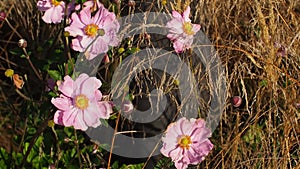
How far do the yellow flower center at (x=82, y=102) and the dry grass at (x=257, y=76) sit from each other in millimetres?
436

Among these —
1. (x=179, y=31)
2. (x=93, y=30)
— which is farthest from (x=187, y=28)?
(x=93, y=30)

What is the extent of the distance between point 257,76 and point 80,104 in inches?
24.1

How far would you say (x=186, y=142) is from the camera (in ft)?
4.74

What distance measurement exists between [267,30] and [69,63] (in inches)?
25.0

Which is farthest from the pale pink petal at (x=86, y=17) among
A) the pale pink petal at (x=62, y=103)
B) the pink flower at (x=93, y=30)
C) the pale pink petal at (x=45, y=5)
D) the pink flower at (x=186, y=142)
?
the pink flower at (x=186, y=142)

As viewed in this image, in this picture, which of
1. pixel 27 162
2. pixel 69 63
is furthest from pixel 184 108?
pixel 27 162

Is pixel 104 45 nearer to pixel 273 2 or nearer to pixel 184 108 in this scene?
pixel 184 108

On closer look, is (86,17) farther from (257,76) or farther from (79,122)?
(257,76)

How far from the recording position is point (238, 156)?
1754 millimetres

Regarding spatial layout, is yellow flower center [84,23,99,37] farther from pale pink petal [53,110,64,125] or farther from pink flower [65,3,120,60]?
pale pink petal [53,110,64,125]

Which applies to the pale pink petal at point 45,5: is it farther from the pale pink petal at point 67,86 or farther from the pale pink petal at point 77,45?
the pale pink petal at point 67,86

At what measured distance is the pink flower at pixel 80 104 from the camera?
1358mm

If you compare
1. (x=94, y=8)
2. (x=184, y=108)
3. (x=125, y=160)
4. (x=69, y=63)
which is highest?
(x=94, y=8)

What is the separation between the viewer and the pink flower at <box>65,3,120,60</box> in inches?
57.2
